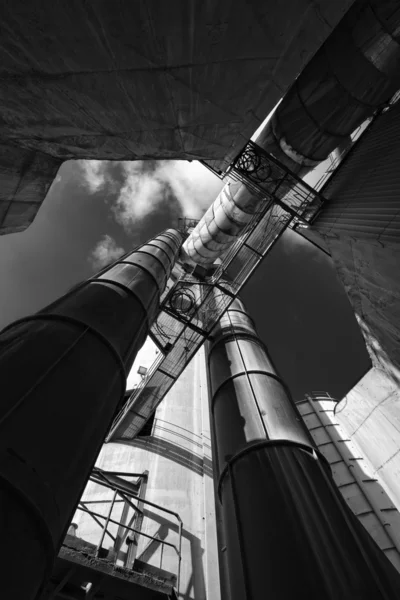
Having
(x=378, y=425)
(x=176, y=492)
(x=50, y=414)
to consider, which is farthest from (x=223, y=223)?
(x=50, y=414)

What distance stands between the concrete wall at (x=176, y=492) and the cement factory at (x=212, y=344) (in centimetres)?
5

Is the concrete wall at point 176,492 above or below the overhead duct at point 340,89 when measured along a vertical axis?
below

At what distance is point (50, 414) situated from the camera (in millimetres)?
2105

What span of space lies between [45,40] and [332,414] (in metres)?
13.6

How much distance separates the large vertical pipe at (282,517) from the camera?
8.82 feet

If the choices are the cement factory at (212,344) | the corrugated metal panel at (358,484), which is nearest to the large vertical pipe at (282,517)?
the cement factory at (212,344)

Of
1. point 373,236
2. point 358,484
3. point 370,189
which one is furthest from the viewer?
point 358,484

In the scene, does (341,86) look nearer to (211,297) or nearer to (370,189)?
(370,189)

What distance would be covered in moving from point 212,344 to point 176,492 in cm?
418

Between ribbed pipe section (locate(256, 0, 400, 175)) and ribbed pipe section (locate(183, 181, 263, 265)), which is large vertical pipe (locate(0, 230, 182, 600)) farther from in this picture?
ribbed pipe section (locate(183, 181, 263, 265))

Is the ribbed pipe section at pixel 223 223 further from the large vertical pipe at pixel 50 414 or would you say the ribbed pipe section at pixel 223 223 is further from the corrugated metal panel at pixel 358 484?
the large vertical pipe at pixel 50 414

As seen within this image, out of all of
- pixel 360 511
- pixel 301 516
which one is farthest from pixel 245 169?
pixel 360 511

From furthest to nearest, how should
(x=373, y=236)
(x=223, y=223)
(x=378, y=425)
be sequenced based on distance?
1. (x=223, y=223)
2. (x=378, y=425)
3. (x=373, y=236)

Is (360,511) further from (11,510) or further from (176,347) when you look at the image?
(11,510)
